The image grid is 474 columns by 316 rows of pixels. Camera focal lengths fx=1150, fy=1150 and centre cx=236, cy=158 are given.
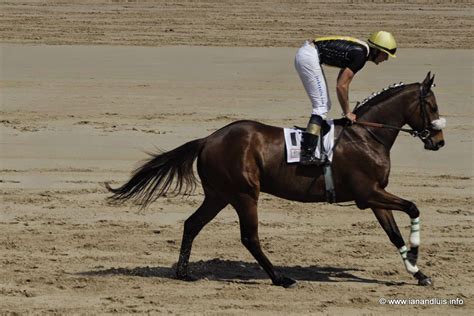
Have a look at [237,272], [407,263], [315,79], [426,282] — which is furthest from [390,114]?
[237,272]

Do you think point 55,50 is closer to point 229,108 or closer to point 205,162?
point 229,108

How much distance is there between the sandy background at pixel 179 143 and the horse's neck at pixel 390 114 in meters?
1.30

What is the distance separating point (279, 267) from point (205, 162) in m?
1.40

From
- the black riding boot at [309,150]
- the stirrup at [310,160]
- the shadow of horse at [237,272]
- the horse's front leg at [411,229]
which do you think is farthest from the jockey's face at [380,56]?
the shadow of horse at [237,272]

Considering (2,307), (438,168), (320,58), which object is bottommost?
(2,307)

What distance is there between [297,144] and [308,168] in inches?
9.4

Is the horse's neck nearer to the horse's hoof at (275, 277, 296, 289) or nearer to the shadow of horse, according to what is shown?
the shadow of horse

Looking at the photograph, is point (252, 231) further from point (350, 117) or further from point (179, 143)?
point (179, 143)

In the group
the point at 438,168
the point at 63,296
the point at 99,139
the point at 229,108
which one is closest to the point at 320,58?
the point at 63,296

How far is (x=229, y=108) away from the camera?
1778 centimetres

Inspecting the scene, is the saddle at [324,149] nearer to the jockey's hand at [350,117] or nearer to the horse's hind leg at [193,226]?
the jockey's hand at [350,117]

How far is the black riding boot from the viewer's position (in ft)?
33.6

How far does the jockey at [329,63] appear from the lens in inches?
401

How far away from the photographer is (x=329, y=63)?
1046cm
